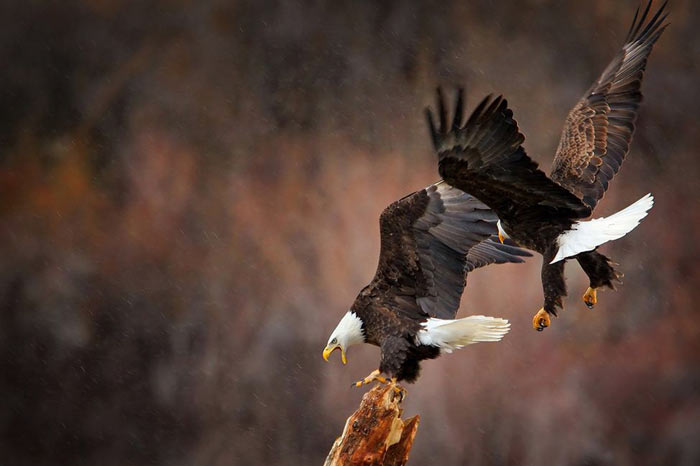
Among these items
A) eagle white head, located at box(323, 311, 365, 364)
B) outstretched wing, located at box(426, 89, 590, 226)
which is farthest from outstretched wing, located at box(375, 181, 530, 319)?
outstretched wing, located at box(426, 89, 590, 226)

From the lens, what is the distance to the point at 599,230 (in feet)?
12.1

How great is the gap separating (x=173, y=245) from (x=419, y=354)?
371cm

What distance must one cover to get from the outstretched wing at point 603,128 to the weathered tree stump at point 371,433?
1.36m

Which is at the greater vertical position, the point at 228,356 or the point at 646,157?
the point at 646,157

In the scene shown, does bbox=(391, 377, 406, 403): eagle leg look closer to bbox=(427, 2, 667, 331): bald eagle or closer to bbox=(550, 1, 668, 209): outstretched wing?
bbox=(427, 2, 667, 331): bald eagle

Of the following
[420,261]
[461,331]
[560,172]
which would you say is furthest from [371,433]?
[560,172]

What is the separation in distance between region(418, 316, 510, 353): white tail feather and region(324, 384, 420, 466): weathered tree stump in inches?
14.1

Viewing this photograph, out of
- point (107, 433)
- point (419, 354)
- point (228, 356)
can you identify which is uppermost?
point (228, 356)

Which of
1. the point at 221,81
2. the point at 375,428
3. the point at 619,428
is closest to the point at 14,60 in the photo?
the point at 221,81

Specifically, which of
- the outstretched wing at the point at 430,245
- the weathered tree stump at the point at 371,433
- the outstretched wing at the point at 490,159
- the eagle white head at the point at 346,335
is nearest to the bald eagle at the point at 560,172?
the outstretched wing at the point at 490,159

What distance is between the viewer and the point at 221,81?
7.25 meters

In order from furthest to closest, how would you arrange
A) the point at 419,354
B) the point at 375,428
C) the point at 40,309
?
the point at 40,309 → the point at 419,354 → the point at 375,428

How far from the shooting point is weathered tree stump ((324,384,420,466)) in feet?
11.3

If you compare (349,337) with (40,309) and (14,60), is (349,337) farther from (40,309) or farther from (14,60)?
(14,60)
